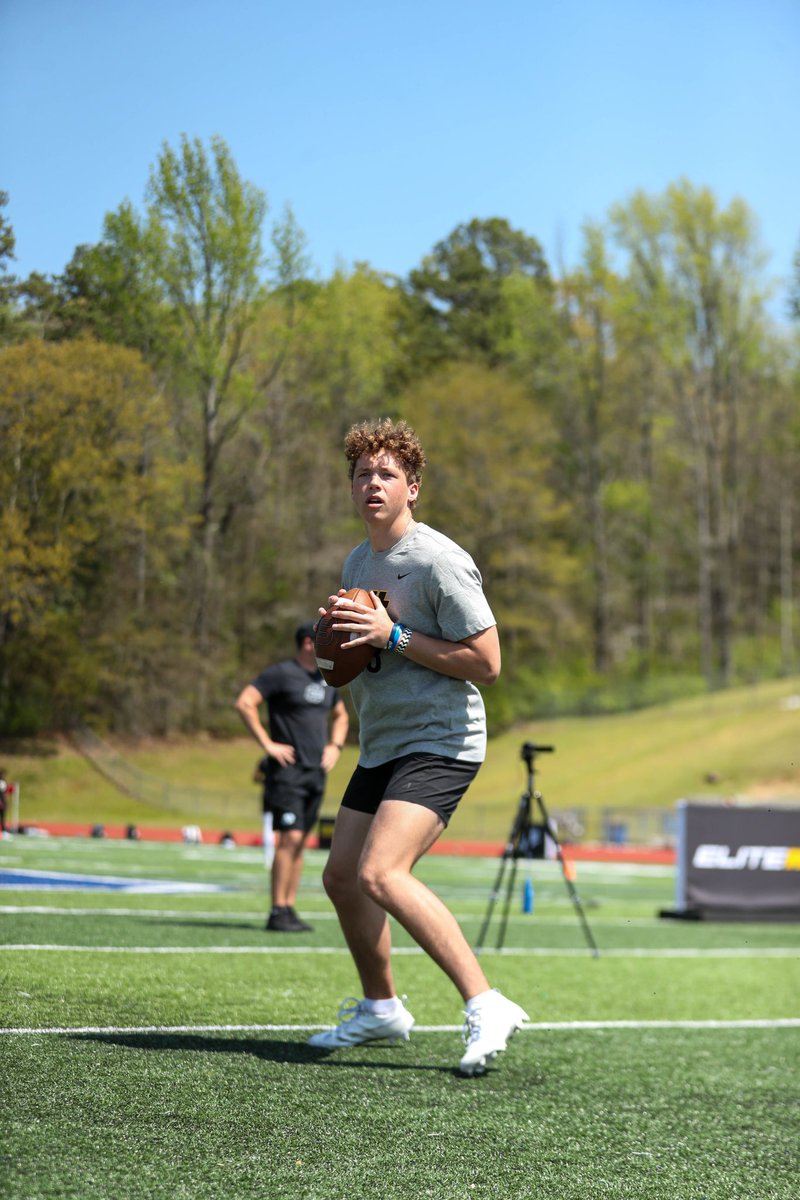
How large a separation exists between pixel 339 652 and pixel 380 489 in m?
0.55

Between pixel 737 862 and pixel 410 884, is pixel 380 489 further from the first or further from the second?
pixel 737 862

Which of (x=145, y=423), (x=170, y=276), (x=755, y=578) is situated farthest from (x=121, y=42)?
(x=755, y=578)

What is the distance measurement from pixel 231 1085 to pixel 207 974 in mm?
2410

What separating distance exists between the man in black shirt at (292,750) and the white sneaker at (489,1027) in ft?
→ 14.5

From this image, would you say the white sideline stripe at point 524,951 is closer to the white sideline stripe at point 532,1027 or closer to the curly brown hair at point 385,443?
the white sideline stripe at point 532,1027

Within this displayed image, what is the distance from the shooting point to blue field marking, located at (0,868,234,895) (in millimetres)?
10742

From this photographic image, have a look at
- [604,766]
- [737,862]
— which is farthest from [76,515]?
[604,766]

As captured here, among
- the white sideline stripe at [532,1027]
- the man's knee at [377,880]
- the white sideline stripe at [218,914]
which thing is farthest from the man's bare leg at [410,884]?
the white sideline stripe at [218,914]

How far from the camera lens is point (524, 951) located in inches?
381

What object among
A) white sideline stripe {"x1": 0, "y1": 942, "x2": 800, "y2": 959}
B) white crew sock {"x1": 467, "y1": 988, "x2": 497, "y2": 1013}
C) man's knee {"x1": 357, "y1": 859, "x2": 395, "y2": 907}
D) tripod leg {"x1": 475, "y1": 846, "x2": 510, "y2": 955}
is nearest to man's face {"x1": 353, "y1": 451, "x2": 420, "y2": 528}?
man's knee {"x1": 357, "y1": 859, "x2": 395, "y2": 907}

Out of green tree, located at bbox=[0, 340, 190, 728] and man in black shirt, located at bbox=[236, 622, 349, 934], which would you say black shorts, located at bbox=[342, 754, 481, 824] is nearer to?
green tree, located at bbox=[0, 340, 190, 728]

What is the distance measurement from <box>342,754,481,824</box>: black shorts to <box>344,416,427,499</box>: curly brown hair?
0.93m

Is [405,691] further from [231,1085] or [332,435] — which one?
[332,435]

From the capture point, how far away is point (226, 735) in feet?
41.6
